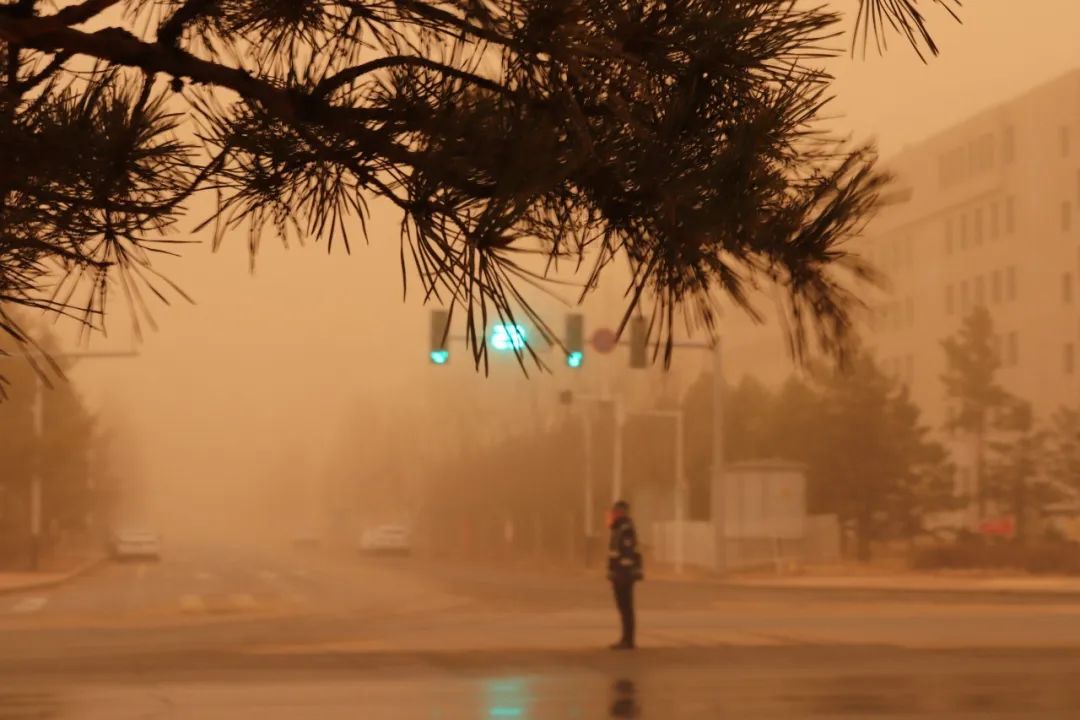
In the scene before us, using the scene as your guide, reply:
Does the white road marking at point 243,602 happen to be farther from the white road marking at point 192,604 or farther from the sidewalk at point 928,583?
the sidewalk at point 928,583

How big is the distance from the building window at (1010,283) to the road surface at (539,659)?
50064 millimetres

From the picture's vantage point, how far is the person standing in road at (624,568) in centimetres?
1897

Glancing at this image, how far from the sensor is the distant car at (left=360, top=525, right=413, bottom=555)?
7612cm

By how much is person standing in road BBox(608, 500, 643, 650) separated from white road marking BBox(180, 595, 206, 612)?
12.1 metres

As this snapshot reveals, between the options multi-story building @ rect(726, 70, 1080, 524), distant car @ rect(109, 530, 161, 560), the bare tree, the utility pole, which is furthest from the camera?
multi-story building @ rect(726, 70, 1080, 524)

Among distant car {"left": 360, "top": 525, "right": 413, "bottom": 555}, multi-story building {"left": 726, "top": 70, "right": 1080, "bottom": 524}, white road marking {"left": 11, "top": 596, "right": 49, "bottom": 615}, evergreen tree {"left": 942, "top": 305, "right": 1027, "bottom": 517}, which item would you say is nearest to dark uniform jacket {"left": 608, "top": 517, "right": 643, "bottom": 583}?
white road marking {"left": 11, "top": 596, "right": 49, "bottom": 615}

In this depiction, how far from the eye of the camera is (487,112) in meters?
4.90

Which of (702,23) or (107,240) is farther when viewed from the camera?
(107,240)

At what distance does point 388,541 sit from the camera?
251ft

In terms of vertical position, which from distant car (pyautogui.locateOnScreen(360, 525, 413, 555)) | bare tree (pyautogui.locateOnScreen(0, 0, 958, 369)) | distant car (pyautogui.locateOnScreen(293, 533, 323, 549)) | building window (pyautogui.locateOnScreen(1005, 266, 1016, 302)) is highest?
building window (pyautogui.locateOnScreen(1005, 266, 1016, 302))

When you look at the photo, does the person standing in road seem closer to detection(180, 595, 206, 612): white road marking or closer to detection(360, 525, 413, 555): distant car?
detection(180, 595, 206, 612): white road marking

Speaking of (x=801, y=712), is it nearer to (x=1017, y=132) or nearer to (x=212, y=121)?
(x=212, y=121)

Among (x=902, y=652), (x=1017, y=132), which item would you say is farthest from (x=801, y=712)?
(x=1017, y=132)

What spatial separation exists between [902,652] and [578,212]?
572 inches
